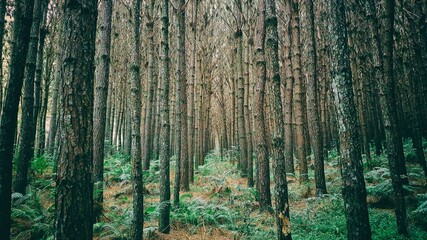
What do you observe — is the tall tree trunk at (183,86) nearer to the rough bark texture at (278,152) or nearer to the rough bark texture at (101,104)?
the rough bark texture at (101,104)

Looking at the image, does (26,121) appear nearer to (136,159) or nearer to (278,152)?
(136,159)

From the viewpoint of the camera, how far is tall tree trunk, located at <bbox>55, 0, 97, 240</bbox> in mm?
2109

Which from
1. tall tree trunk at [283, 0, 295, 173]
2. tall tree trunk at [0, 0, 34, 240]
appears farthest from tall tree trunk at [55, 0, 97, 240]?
tall tree trunk at [283, 0, 295, 173]

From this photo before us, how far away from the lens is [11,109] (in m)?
3.40

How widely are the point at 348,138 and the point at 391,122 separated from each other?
1900 millimetres

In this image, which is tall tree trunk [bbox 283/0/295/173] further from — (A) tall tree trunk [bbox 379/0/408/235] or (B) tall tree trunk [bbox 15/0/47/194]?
(B) tall tree trunk [bbox 15/0/47/194]

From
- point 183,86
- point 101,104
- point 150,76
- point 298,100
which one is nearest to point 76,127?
point 101,104

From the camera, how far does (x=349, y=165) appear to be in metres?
3.11

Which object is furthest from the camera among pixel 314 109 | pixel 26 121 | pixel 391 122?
pixel 314 109

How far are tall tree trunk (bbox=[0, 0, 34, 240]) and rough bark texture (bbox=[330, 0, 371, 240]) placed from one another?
408 cm

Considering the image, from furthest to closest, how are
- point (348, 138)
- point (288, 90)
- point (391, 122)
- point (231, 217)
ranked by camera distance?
1. point (288, 90)
2. point (231, 217)
3. point (391, 122)
4. point (348, 138)

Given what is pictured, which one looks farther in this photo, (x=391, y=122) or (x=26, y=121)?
(x=26, y=121)

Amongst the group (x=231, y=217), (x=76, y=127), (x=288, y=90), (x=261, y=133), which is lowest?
(x=231, y=217)

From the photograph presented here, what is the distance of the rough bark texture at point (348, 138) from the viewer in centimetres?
304
